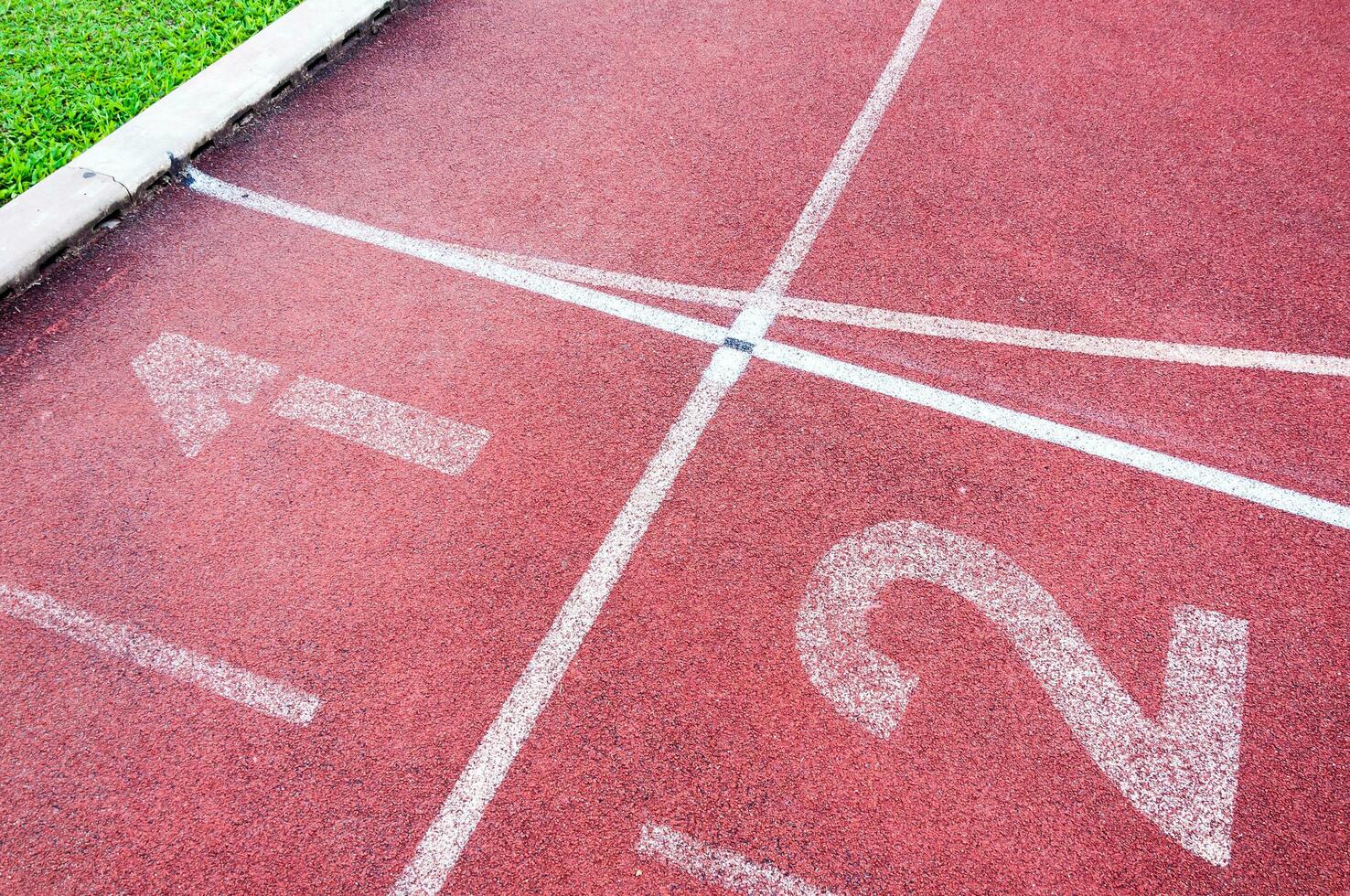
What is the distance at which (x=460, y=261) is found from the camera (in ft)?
17.3

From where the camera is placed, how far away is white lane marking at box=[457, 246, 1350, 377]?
16.1 feet

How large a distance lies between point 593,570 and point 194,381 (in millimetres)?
2282

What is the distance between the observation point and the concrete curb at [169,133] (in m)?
5.10

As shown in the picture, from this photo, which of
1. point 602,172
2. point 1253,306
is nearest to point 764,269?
point 602,172

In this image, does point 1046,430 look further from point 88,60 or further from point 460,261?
point 88,60

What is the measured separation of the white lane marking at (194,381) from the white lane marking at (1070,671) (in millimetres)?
2903

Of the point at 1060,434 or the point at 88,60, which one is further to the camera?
the point at 88,60

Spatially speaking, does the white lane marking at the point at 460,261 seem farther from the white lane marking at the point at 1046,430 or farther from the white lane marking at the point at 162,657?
the white lane marking at the point at 162,657

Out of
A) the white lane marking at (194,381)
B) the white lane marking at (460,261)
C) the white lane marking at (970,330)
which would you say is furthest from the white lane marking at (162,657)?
the white lane marking at (970,330)

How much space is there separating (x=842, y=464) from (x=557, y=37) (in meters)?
4.21

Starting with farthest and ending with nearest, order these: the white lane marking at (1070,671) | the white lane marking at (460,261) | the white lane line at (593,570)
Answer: the white lane marking at (460,261), the white lane marking at (1070,671), the white lane line at (593,570)

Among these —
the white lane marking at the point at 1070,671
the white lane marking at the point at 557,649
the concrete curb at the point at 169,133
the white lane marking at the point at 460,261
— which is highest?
the concrete curb at the point at 169,133

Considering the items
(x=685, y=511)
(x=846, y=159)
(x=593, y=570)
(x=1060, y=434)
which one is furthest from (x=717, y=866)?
(x=846, y=159)

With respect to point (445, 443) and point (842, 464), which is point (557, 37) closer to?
point (445, 443)
